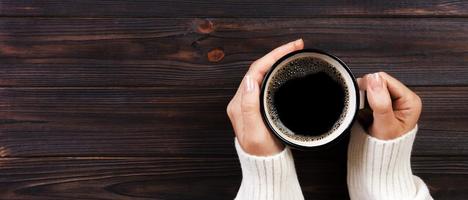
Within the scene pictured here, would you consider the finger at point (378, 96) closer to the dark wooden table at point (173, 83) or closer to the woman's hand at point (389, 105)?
the woman's hand at point (389, 105)

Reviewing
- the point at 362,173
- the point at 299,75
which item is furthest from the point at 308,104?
the point at 362,173

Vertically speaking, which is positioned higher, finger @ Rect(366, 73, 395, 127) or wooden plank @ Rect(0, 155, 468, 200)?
finger @ Rect(366, 73, 395, 127)

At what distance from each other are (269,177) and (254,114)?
111 millimetres

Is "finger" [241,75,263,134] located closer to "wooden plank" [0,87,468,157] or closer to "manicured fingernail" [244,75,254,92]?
"manicured fingernail" [244,75,254,92]

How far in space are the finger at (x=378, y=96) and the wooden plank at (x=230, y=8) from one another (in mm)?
189

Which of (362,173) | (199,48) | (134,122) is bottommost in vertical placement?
(362,173)

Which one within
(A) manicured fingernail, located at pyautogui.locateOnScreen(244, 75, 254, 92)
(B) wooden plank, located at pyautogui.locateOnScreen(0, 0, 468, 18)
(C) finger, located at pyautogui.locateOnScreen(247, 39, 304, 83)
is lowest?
(A) manicured fingernail, located at pyautogui.locateOnScreen(244, 75, 254, 92)

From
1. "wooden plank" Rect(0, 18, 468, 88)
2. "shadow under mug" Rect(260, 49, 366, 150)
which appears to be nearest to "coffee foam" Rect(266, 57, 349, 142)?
"shadow under mug" Rect(260, 49, 366, 150)

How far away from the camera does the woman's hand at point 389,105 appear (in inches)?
27.5

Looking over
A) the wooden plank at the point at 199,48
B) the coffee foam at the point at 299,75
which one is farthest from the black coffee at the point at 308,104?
the wooden plank at the point at 199,48

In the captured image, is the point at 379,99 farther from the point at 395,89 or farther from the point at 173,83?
the point at 173,83

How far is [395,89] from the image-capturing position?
734 millimetres

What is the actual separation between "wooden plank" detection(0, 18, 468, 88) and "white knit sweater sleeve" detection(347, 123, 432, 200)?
0.13 metres

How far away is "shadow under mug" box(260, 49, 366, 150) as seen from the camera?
697mm
